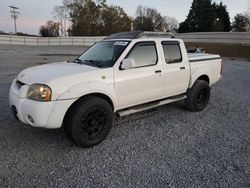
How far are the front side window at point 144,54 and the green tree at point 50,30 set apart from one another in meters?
78.5

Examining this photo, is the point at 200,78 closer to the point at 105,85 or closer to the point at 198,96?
the point at 198,96

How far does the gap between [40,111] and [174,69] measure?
2906mm

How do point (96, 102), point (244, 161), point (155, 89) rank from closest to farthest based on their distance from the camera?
1. point (244, 161)
2. point (96, 102)
3. point (155, 89)

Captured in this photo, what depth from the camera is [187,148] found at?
3.80 meters

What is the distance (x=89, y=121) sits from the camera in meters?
3.76

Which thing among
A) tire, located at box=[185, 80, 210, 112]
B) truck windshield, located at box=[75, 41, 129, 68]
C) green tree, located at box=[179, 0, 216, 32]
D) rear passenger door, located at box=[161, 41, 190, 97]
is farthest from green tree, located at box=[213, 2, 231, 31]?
truck windshield, located at box=[75, 41, 129, 68]

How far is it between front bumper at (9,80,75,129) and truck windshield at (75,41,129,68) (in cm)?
108

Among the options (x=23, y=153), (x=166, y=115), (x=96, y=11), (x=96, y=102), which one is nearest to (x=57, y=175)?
(x=23, y=153)

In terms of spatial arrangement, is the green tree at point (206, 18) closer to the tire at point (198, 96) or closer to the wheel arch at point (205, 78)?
the wheel arch at point (205, 78)

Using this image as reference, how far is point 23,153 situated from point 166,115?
10.2 feet

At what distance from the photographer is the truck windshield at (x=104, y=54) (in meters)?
4.21

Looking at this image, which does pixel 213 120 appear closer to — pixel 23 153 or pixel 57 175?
pixel 57 175

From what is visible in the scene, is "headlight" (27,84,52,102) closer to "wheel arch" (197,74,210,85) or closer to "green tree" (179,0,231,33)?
"wheel arch" (197,74,210,85)

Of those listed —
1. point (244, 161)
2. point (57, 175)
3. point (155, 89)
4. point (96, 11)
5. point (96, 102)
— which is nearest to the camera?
point (57, 175)
